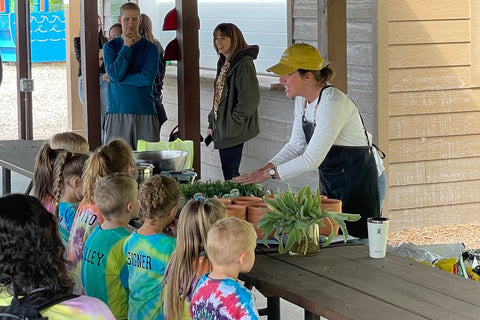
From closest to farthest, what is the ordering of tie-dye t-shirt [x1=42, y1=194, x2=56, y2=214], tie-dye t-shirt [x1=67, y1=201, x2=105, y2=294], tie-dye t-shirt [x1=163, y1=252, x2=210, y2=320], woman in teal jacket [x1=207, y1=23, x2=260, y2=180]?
tie-dye t-shirt [x1=163, y1=252, x2=210, y2=320] → tie-dye t-shirt [x1=67, y1=201, x2=105, y2=294] → tie-dye t-shirt [x1=42, y1=194, x2=56, y2=214] → woman in teal jacket [x1=207, y1=23, x2=260, y2=180]

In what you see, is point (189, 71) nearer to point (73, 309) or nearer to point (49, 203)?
point (49, 203)

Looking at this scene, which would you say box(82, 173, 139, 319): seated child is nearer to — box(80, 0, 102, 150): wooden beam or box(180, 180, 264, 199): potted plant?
box(180, 180, 264, 199): potted plant

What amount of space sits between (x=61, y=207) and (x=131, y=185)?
0.66m

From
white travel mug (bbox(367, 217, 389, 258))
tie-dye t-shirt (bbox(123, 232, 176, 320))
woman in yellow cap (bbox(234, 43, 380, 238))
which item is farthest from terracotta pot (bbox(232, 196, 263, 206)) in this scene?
white travel mug (bbox(367, 217, 389, 258))

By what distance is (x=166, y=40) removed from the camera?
10242mm

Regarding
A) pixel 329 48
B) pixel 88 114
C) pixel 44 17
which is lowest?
pixel 88 114

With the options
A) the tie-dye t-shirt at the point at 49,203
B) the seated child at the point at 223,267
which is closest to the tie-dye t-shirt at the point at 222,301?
the seated child at the point at 223,267

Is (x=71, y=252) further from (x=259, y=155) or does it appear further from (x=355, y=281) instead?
(x=259, y=155)

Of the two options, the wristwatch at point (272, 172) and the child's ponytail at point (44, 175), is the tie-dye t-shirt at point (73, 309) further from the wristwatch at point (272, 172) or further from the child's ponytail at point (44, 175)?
the child's ponytail at point (44, 175)

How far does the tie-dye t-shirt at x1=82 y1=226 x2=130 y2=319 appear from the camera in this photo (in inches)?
150

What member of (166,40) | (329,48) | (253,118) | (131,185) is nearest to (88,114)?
(253,118)

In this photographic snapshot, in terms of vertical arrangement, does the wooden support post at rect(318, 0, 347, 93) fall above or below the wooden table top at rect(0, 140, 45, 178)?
above

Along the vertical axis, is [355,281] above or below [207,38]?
below

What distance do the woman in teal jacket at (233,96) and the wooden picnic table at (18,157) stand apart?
1396 millimetres
